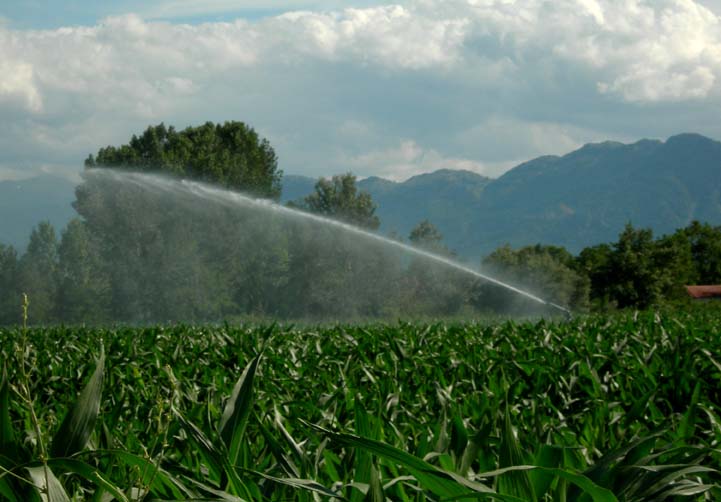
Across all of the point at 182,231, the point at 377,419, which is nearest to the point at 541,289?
the point at 182,231

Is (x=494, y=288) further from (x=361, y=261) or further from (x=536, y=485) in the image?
(x=536, y=485)

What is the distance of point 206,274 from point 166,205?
210 inches

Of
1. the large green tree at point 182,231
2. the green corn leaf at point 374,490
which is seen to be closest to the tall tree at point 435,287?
the large green tree at point 182,231

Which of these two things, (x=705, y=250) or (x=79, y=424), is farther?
(x=705, y=250)

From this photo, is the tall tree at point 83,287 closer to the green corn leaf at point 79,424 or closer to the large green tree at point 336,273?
the large green tree at point 336,273

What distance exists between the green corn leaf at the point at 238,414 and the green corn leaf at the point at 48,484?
453 mm

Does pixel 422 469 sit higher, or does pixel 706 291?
pixel 422 469

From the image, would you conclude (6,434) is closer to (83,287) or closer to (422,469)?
(422,469)

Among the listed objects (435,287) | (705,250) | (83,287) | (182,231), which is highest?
(182,231)

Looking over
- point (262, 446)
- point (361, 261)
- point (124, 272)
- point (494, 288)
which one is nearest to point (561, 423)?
point (262, 446)

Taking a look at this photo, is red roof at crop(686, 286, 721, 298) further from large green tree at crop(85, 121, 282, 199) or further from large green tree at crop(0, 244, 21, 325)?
large green tree at crop(0, 244, 21, 325)

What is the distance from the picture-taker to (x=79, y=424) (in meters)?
1.86

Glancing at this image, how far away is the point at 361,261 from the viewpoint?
2448 inches

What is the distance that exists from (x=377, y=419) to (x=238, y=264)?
58368 millimetres
